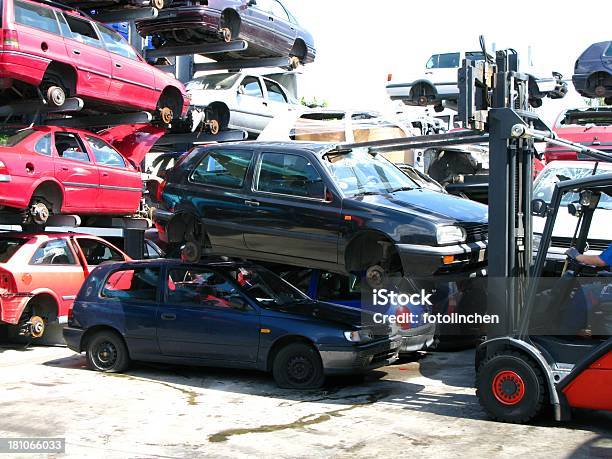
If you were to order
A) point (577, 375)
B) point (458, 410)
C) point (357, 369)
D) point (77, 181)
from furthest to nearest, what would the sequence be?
point (77, 181)
point (357, 369)
point (458, 410)
point (577, 375)

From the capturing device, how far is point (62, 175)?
444 inches

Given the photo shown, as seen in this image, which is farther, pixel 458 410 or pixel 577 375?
pixel 458 410

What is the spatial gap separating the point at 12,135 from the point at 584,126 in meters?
11.6

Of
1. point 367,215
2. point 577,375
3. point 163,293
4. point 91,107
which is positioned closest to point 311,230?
point 367,215

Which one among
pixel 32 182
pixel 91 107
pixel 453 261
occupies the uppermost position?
pixel 91 107

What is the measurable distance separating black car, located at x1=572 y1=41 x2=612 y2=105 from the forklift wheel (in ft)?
39.8

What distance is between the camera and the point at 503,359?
6.82 metres

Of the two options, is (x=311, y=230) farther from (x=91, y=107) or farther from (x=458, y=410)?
(x=91, y=107)

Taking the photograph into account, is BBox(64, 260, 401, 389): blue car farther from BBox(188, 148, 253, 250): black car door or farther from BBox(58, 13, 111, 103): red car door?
BBox(58, 13, 111, 103): red car door

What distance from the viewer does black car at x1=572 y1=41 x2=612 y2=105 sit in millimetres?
17234

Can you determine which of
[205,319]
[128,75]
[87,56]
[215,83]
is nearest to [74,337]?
[205,319]

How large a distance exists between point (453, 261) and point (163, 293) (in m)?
3.51

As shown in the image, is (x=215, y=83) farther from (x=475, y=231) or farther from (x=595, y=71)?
(x=475, y=231)

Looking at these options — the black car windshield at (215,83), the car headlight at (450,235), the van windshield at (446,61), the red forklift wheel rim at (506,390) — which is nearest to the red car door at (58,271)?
the black car windshield at (215,83)
